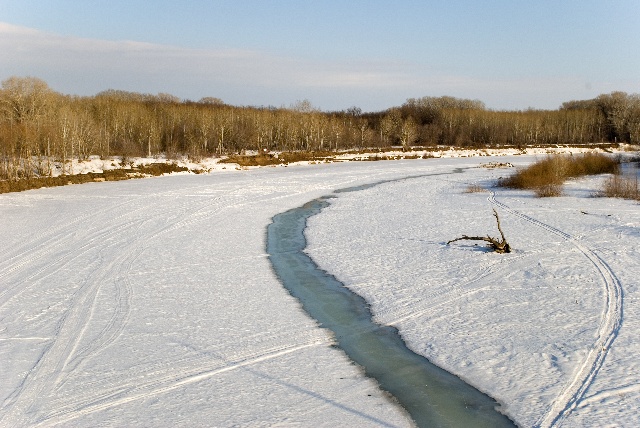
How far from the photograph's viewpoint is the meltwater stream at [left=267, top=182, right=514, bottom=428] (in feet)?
18.4

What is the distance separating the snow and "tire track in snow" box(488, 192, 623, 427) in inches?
1.1

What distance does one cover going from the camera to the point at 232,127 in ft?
210

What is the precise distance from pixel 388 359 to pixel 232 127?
194ft

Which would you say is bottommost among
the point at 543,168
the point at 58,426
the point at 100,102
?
the point at 58,426

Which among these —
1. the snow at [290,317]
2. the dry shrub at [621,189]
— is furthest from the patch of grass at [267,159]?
the dry shrub at [621,189]

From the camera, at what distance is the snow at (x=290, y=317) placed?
225 inches

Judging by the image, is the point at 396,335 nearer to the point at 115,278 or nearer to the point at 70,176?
the point at 115,278

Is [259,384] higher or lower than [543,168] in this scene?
lower

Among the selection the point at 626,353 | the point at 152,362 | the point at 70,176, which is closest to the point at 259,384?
the point at 152,362

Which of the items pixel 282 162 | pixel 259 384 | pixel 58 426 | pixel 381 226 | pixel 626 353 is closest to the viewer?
pixel 58 426

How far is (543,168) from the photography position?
23.3 metres

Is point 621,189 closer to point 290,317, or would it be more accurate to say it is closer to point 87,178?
point 290,317

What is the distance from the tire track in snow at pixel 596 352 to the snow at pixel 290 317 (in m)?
0.03

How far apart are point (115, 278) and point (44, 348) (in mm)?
3563
